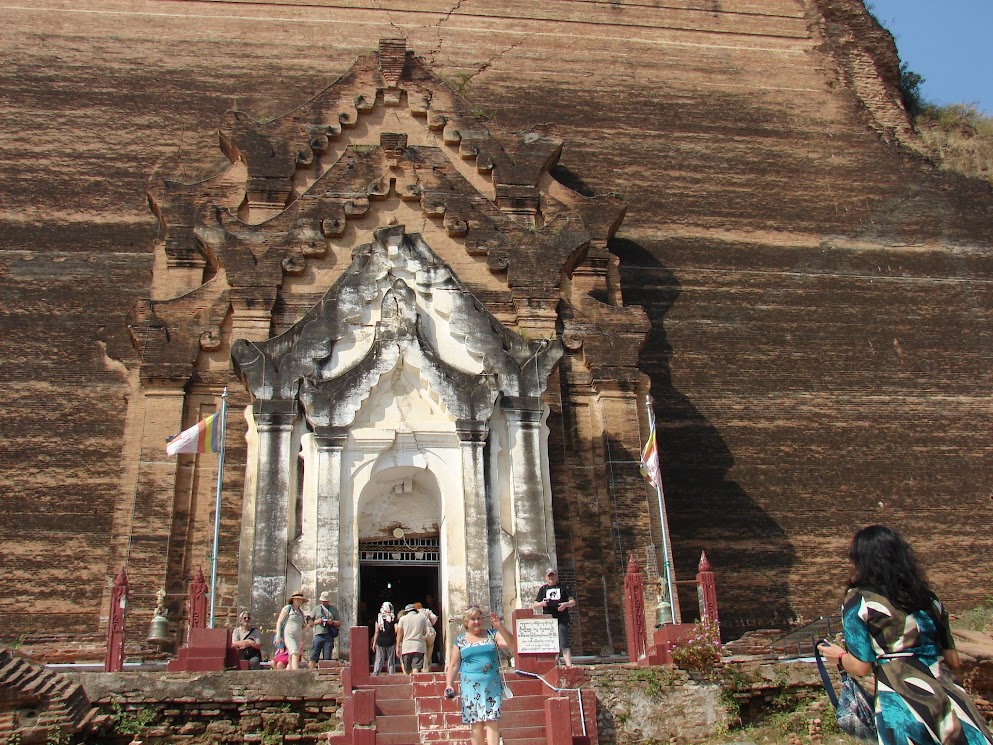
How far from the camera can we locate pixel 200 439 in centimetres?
1680

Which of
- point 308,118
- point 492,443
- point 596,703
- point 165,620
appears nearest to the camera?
point 596,703

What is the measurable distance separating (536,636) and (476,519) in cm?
315

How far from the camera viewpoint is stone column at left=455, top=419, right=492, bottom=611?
1522cm

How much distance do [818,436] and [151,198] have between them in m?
13.0

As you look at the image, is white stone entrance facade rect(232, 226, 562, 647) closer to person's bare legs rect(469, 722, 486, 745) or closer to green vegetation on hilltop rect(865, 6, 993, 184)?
person's bare legs rect(469, 722, 486, 745)

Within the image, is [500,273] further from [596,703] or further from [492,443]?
[596,703]

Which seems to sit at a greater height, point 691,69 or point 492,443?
point 691,69

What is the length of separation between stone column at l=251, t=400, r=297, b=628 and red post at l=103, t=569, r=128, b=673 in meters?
1.73

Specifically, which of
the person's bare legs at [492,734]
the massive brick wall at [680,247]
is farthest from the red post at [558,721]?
the massive brick wall at [680,247]

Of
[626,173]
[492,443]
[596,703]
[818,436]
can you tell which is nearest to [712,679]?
[596,703]

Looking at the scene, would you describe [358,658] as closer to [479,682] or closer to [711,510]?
[479,682]

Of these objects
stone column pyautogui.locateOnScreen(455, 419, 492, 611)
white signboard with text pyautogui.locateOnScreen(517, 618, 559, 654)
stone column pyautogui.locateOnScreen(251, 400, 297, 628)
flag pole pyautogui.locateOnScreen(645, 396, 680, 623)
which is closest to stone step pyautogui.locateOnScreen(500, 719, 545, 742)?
white signboard with text pyautogui.locateOnScreen(517, 618, 559, 654)

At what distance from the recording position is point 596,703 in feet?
40.4

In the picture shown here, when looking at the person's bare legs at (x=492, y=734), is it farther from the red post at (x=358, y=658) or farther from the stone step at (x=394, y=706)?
the red post at (x=358, y=658)
